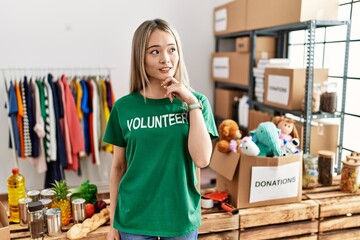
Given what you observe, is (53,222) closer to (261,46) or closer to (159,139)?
(159,139)

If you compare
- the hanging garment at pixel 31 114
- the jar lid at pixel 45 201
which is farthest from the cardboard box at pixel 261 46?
the jar lid at pixel 45 201

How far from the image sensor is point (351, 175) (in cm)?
201

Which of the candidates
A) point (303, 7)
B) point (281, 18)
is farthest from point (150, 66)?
Result: point (281, 18)

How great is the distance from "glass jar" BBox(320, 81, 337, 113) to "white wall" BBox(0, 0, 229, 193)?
185 cm

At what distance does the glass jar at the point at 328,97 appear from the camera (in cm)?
235

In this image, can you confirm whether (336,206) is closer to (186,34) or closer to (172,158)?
(172,158)

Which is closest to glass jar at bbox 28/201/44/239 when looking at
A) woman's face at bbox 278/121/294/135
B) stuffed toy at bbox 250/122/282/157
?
stuffed toy at bbox 250/122/282/157

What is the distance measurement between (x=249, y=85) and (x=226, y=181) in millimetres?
1544

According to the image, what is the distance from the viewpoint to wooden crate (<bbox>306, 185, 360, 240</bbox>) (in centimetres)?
188

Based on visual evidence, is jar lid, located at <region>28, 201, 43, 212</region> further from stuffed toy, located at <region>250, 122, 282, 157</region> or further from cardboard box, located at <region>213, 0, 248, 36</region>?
cardboard box, located at <region>213, 0, 248, 36</region>

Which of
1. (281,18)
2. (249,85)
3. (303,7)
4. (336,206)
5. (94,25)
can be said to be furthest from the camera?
(94,25)

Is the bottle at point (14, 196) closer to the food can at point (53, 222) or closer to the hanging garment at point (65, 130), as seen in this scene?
the food can at point (53, 222)

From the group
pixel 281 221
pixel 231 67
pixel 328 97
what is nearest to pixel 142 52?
pixel 281 221

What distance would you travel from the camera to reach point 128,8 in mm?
3686
